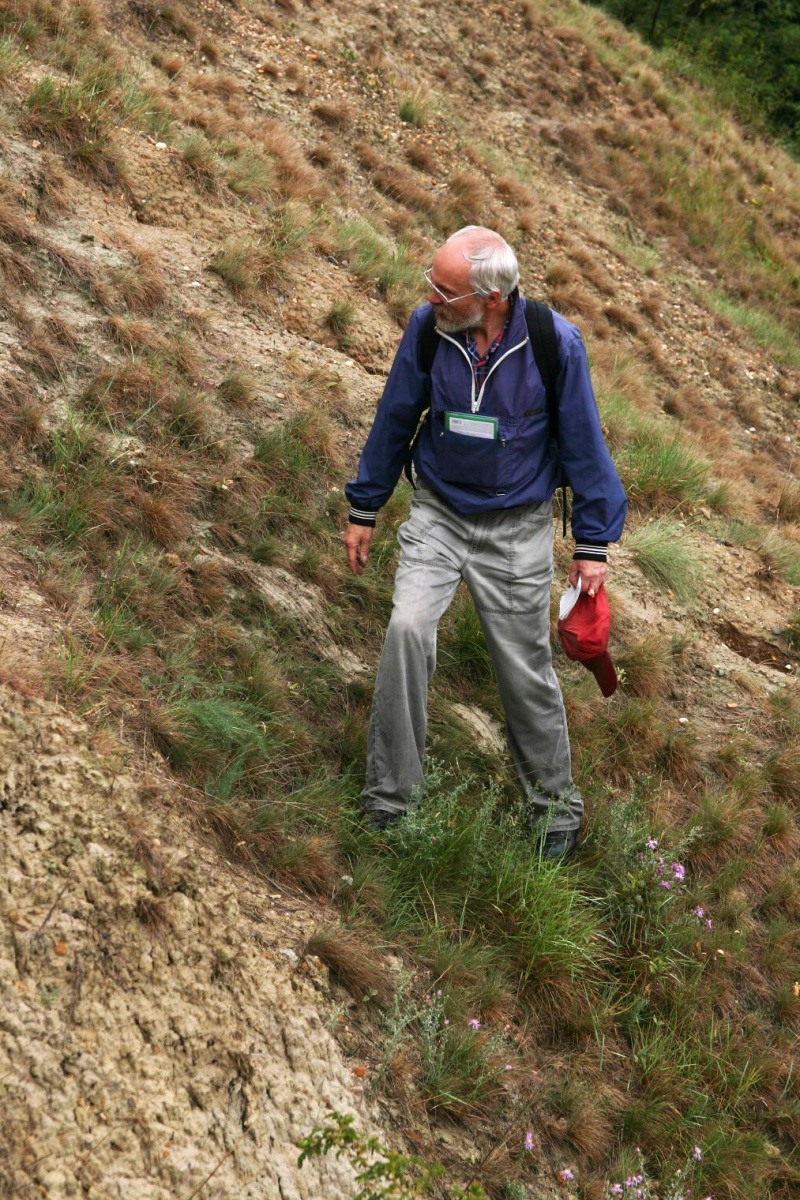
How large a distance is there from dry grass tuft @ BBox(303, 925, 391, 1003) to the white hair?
222 cm

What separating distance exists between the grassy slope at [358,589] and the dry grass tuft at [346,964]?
10mm

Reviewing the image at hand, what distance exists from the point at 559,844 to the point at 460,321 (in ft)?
6.82

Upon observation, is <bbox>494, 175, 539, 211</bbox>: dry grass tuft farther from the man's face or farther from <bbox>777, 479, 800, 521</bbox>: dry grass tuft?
the man's face

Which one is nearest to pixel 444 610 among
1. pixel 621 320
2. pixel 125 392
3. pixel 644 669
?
pixel 644 669

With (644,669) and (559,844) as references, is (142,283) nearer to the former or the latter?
(644,669)

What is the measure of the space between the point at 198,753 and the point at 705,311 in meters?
8.85

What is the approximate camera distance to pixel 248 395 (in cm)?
588

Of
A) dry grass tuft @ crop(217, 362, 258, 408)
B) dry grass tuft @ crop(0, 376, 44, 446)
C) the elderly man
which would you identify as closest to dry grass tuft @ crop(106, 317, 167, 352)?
dry grass tuft @ crop(217, 362, 258, 408)

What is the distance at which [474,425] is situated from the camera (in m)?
4.12

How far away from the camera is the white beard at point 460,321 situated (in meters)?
4.01

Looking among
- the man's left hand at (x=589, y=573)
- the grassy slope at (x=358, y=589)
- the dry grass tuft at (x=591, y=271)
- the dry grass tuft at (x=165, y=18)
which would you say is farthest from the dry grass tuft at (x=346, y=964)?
the dry grass tuft at (x=591, y=271)

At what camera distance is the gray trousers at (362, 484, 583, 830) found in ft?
13.4

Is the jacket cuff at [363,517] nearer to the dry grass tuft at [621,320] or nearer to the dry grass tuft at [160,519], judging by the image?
the dry grass tuft at [160,519]

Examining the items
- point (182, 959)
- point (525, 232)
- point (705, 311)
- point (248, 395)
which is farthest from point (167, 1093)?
point (705, 311)
